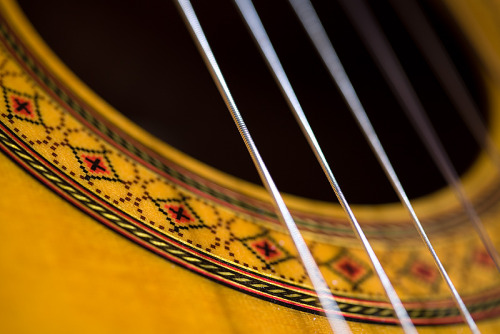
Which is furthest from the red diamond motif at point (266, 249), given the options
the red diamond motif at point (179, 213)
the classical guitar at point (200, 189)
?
the red diamond motif at point (179, 213)

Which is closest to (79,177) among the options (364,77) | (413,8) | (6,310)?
(6,310)

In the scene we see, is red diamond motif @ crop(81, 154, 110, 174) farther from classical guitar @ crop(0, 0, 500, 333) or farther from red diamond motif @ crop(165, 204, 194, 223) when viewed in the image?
red diamond motif @ crop(165, 204, 194, 223)

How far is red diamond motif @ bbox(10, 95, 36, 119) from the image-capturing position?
2.72 feet

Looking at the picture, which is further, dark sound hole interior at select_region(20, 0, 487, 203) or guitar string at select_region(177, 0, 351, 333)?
dark sound hole interior at select_region(20, 0, 487, 203)

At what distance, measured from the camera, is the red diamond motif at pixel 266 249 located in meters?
0.89

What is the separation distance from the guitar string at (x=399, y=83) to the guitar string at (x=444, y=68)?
10 centimetres

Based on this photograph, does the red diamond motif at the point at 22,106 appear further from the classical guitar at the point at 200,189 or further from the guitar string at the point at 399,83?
the guitar string at the point at 399,83

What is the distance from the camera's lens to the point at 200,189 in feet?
3.17

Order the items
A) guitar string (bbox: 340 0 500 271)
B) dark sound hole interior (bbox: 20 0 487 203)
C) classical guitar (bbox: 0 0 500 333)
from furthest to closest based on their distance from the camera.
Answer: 1. guitar string (bbox: 340 0 500 271)
2. dark sound hole interior (bbox: 20 0 487 203)
3. classical guitar (bbox: 0 0 500 333)

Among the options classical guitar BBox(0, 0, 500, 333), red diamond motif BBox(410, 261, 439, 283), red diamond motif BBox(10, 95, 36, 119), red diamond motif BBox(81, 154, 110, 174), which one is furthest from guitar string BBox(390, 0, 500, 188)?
red diamond motif BBox(10, 95, 36, 119)

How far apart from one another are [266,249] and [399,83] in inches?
34.2

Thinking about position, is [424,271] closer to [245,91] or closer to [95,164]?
[245,91]

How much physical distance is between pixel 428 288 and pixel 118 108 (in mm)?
716

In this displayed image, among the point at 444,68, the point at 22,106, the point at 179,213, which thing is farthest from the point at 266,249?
the point at 444,68
